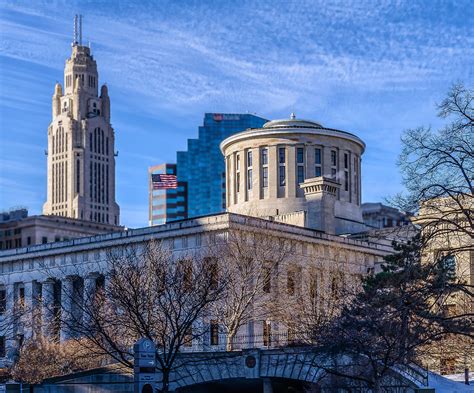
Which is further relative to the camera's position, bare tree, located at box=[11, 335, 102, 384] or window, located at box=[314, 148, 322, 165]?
window, located at box=[314, 148, 322, 165]

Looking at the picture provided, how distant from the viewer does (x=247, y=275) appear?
274ft

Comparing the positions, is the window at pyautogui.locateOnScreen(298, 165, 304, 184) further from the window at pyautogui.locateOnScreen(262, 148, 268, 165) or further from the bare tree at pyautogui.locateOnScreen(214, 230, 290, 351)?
the bare tree at pyautogui.locateOnScreen(214, 230, 290, 351)

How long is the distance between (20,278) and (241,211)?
1046 inches

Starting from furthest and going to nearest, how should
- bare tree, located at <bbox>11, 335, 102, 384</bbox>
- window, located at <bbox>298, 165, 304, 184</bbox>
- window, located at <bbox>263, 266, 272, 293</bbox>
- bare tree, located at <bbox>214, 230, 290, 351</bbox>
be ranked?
window, located at <bbox>298, 165, 304, 184</bbox>
window, located at <bbox>263, 266, 272, 293</bbox>
bare tree, located at <bbox>214, 230, 290, 351</bbox>
bare tree, located at <bbox>11, 335, 102, 384</bbox>

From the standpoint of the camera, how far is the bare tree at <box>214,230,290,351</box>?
79000 mm

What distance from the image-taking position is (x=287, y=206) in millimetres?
127438

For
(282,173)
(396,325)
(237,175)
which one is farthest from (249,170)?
(396,325)

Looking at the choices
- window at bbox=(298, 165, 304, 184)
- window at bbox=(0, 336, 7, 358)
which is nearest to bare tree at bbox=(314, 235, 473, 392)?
window at bbox=(0, 336, 7, 358)

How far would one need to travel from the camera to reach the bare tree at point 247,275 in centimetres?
7900

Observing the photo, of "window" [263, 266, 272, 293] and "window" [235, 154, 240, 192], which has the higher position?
"window" [235, 154, 240, 192]

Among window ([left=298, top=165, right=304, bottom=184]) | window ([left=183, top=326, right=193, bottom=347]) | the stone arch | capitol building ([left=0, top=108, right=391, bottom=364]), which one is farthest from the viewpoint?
window ([left=298, top=165, right=304, bottom=184])

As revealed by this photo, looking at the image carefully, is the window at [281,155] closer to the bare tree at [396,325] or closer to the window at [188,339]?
the window at [188,339]

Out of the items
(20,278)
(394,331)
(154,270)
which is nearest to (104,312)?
(154,270)

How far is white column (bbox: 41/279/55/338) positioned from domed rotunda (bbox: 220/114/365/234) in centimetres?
2462
